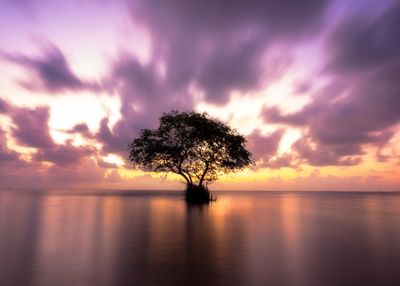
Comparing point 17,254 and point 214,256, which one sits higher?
point 17,254

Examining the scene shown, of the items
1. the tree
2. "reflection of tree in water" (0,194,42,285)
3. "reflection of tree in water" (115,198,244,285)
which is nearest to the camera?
"reflection of tree in water" (115,198,244,285)

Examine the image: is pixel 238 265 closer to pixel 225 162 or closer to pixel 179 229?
pixel 179 229

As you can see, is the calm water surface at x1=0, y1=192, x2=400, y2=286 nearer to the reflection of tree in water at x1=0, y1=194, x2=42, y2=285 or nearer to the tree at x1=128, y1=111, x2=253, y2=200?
the reflection of tree in water at x1=0, y1=194, x2=42, y2=285

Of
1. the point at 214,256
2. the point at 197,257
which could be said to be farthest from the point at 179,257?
the point at 214,256

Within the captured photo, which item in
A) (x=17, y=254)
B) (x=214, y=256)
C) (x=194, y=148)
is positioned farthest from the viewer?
(x=194, y=148)

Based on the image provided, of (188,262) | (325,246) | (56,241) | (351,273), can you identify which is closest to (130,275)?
(188,262)

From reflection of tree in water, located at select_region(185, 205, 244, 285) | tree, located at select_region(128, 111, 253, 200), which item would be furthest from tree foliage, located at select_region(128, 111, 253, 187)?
reflection of tree in water, located at select_region(185, 205, 244, 285)

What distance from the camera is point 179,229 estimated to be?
2652cm

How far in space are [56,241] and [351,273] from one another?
1837 cm

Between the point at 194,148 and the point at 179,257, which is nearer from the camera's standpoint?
the point at 179,257

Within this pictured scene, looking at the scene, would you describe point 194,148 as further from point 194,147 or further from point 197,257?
point 197,257

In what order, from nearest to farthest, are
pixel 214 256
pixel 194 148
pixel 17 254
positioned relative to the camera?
pixel 214 256
pixel 17 254
pixel 194 148

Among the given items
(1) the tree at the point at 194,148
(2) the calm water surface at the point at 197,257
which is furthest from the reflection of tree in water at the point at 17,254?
(1) the tree at the point at 194,148

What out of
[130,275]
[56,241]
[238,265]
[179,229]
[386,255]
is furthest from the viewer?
[179,229]
